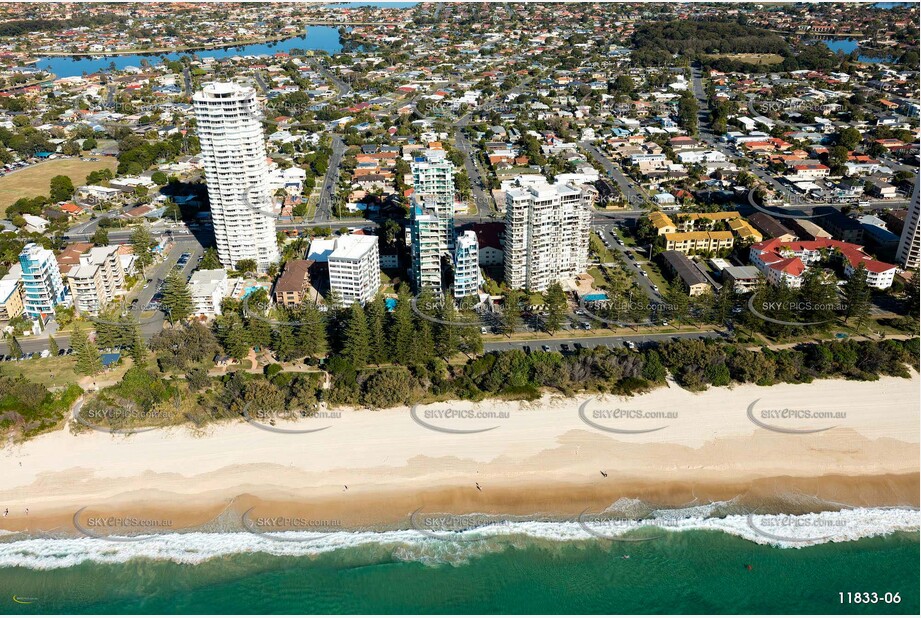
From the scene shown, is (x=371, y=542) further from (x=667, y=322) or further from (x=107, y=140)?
(x=107, y=140)

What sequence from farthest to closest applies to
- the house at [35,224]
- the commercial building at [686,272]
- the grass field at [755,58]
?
1. the grass field at [755,58]
2. the house at [35,224]
3. the commercial building at [686,272]

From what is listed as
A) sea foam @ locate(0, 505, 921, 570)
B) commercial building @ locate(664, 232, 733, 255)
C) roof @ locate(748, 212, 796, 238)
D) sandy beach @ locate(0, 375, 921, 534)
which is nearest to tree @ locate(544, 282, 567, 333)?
sandy beach @ locate(0, 375, 921, 534)

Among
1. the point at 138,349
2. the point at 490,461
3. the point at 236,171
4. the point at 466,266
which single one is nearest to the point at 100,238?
the point at 236,171

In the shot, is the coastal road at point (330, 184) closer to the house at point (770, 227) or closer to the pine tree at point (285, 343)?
the pine tree at point (285, 343)
